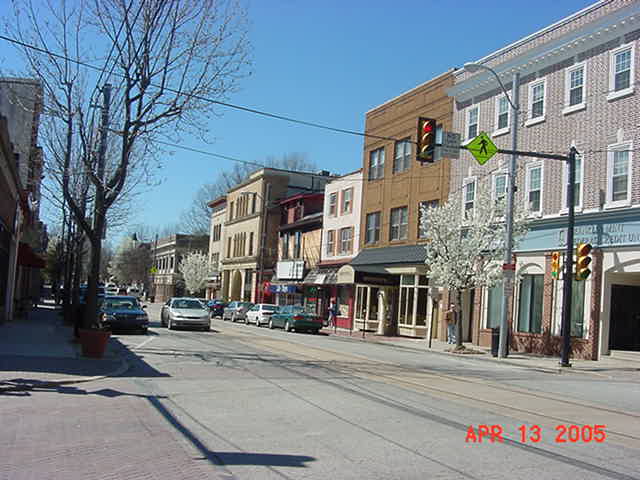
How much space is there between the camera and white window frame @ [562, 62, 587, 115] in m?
25.9

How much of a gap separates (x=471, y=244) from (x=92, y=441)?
19585 mm

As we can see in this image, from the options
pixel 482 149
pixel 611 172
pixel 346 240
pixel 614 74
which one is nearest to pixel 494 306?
pixel 611 172

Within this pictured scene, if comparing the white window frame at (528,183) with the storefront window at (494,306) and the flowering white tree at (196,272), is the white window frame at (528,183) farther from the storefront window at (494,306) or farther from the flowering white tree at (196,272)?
the flowering white tree at (196,272)

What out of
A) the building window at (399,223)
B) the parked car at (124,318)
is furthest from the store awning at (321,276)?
the parked car at (124,318)

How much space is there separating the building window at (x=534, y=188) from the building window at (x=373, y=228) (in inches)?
530

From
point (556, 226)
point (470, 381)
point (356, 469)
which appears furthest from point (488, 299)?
point (356, 469)

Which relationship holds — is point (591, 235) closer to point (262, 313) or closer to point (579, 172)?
point (579, 172)

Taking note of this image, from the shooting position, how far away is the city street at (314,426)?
7.14 m

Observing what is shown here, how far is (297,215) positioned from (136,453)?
49.5 m

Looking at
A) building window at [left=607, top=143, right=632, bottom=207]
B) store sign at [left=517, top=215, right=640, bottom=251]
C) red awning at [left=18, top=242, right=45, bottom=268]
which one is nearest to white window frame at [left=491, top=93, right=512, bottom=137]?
store sign at [left=517, top=215, right=640, bottom=251]

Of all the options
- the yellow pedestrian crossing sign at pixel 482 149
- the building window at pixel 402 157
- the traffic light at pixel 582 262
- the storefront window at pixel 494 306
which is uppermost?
the building window at pixel 402 157

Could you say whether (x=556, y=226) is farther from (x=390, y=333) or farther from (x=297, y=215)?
(x=297, y=215)

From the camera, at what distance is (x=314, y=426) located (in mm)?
9406

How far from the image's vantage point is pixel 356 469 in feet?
23.2
